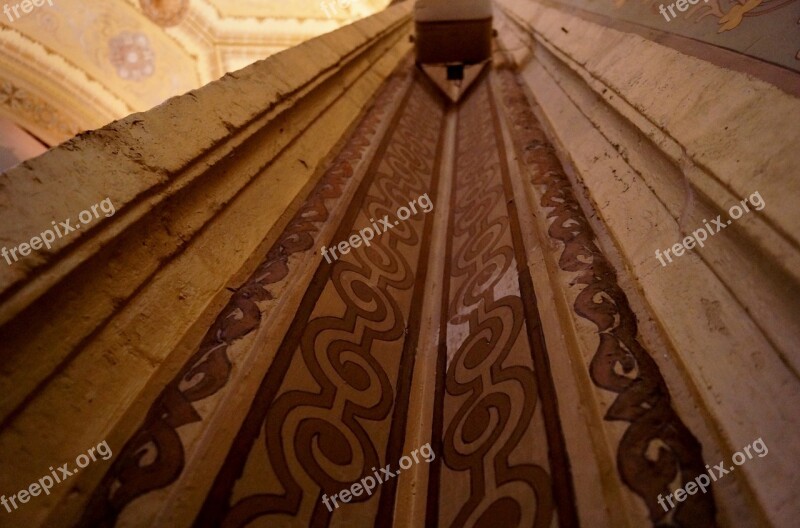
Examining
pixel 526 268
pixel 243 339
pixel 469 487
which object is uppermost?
pixel 526 268

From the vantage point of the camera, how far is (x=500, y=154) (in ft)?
5.83

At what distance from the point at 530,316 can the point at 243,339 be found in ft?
1.90

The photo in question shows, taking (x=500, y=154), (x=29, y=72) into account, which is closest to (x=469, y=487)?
(x=500, y=154)

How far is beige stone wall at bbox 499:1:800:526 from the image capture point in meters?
0.62

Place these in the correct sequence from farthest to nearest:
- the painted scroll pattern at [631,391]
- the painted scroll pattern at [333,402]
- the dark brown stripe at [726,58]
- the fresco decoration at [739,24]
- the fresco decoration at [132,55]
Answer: the fresco decoration at [132,55], the fresco decoration at [739,24], the dark brown stripe at [726,58], the painted scroll pattern at [333,402], the painted scroll pattern at [631,391]

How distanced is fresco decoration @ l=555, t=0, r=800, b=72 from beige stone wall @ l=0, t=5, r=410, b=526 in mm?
1219

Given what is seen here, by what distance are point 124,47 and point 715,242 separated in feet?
23.8

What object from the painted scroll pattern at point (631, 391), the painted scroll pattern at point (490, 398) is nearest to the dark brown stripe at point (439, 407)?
the painted scroll pattern at point (490, 398)

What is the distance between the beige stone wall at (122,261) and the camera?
27.1 inches

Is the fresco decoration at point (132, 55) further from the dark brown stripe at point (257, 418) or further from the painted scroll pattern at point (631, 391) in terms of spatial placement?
the painted scroll pattern at point (631, 391)

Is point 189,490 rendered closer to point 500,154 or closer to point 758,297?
point 758,297

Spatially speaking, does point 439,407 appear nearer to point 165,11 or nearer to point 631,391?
point 631,391

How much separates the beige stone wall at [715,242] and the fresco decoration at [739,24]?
0.11 m

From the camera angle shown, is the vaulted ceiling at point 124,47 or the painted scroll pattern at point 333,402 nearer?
the painted scroll pattern at point 333,402
